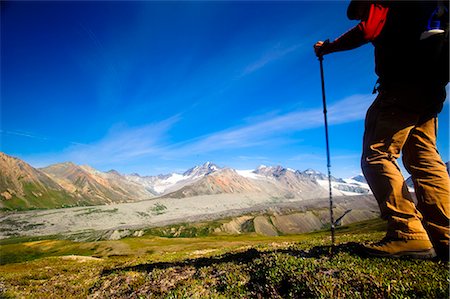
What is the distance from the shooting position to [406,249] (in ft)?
19.8

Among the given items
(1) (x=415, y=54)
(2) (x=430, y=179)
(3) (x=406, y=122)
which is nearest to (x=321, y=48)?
(1) (x=415, y=54)

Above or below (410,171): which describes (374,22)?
above

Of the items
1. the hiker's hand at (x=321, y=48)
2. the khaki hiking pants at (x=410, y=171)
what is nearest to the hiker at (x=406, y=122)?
the khaki hiking pants at (x=410, y=171)

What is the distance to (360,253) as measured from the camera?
280 inches

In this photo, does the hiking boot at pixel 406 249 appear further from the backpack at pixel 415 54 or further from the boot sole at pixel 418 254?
the backpack at pixel 415 54

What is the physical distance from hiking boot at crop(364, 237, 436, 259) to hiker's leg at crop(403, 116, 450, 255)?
223 millimetres

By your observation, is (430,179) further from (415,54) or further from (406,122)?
(415,54)

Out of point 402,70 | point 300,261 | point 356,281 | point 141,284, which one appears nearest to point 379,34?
point 402,70

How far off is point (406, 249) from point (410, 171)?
1867 millimetres

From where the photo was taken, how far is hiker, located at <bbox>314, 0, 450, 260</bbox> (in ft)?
18.6

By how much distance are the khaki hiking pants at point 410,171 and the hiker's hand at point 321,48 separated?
193 cm

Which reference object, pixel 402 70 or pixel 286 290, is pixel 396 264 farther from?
pixel 402 70

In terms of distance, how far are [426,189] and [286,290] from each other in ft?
13.2

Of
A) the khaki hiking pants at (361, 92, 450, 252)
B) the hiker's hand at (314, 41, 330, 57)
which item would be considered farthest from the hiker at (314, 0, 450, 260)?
the hiker's hand at (314, 41, 330, 57)
